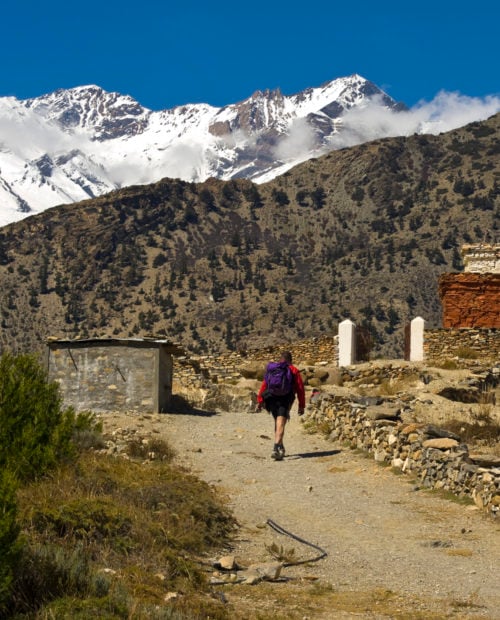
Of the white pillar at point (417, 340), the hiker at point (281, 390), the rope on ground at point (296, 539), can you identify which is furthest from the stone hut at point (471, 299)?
the rope on ground at point (296, 539)

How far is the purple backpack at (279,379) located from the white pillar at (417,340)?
14.0 meters

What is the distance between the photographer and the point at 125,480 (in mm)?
11750

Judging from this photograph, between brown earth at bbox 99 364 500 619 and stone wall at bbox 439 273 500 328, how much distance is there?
1365cm

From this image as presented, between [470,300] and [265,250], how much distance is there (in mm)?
60083

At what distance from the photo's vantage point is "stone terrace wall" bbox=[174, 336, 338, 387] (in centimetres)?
2989

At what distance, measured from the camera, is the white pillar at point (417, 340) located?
30.0m

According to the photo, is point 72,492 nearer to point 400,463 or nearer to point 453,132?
point 400,463

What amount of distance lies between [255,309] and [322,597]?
67836mm

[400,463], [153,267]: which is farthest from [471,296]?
A: [153,267]

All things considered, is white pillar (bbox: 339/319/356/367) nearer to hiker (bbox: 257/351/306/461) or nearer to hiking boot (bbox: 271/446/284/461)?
hiker (bbox: 257/351/306/461)

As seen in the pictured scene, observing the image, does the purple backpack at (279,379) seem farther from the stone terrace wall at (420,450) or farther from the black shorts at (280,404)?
the stone terrace wall at (420,450)

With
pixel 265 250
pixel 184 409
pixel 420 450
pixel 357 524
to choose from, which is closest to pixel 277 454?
pixel 420 450

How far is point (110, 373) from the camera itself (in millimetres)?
22531

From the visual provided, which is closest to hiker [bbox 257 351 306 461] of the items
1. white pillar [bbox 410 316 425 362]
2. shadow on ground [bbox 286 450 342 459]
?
shadow on ground [bbox 286 450 342 459]
